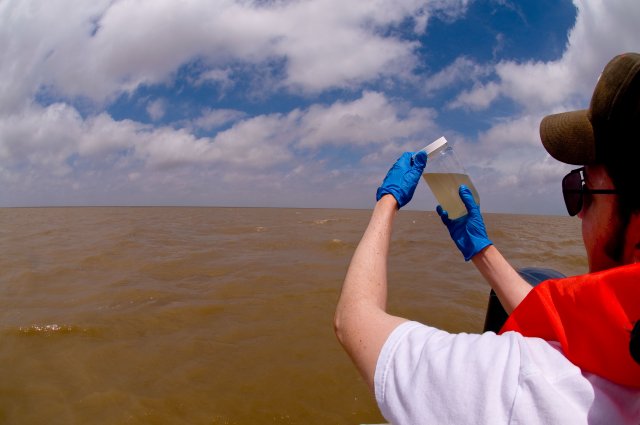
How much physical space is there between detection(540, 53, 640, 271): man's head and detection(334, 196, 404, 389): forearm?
0.54 metres

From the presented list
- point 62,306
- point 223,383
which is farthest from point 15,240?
point 223,383

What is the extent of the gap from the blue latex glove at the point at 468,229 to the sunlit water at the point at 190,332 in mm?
1517

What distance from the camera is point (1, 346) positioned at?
3.78 metres

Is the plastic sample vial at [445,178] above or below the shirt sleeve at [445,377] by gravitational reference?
above

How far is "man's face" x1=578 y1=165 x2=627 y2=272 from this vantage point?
970 mm

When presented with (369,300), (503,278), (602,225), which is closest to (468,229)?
(503,278)

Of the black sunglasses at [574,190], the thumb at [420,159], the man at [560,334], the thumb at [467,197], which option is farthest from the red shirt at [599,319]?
the thumb at [467,197]

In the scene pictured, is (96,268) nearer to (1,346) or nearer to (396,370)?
(1,346)

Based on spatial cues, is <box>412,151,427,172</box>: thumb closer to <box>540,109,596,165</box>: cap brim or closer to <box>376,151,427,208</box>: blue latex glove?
<box>376,151,427,208</box>: blue latex glove

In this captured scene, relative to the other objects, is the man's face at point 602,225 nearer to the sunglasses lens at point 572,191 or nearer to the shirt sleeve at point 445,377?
the sunglasses lens at point 572,191

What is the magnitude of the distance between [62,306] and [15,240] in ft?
25.4

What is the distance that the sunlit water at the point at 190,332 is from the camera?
2.85 m

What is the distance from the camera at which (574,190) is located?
1.13 m

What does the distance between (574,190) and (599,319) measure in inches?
19.1
